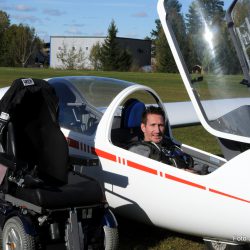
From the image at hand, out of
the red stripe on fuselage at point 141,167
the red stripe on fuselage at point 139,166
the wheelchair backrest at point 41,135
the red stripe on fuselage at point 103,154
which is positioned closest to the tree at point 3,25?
the red stripe on fuselage at point 139,166

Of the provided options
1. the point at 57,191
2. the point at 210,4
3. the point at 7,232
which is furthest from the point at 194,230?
the point at 210,4

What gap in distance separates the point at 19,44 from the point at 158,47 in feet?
318

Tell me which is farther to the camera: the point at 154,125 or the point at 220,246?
the point at 154,125

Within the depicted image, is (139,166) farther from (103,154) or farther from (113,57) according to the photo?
(113,57)

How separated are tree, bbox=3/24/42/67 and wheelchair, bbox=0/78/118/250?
3704 inches

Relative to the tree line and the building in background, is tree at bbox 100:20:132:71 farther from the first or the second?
the building in background

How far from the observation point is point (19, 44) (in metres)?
101

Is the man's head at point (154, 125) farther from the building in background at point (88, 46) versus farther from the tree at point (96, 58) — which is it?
the building in background at point (88, 46)

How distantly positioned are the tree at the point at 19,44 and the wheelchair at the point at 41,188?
3704 inches

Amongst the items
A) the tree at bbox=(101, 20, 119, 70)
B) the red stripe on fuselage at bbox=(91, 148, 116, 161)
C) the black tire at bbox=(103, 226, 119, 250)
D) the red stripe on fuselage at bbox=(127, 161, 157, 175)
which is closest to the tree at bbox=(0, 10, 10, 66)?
the tree at bbox=(101, 20, 119, 70)

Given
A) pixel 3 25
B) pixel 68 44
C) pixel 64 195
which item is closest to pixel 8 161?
pixel 64 195

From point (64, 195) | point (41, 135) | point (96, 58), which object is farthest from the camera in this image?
point (96, 58)

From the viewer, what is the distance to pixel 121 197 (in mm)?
5035

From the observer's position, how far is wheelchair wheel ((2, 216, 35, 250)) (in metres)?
4.24
